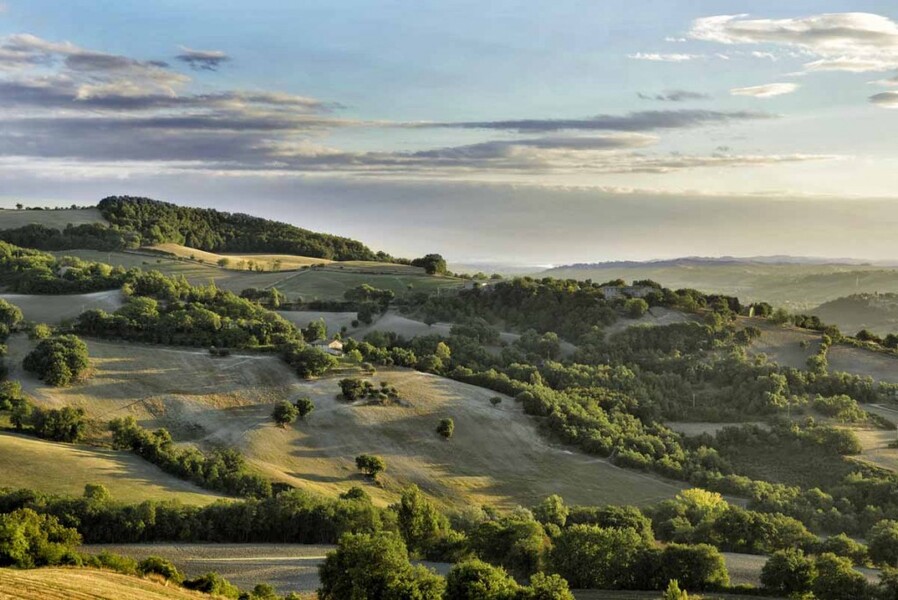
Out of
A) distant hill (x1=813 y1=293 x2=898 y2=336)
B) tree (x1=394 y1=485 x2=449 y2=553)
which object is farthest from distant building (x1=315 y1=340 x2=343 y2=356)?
distant hill (x1=813 y1=293 x2=898 y2=336)

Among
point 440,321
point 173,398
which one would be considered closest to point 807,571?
point 173,398

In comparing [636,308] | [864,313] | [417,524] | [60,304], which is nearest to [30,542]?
[417,524]

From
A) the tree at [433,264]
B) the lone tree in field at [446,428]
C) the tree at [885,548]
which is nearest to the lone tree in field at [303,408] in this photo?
the lone tree in field at [446,428]

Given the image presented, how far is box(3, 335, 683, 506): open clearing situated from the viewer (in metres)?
52.2

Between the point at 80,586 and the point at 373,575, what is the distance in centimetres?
888

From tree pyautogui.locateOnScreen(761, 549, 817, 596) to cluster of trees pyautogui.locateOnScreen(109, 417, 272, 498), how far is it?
25.4 m

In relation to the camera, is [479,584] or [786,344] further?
[786,344]

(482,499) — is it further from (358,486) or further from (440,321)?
(440,321)

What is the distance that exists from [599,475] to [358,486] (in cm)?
1724

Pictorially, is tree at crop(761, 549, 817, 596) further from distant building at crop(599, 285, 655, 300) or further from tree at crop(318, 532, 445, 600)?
distant building at crop(599, 285, 655, 300)

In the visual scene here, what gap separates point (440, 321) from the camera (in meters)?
95.3

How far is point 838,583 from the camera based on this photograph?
32719mm

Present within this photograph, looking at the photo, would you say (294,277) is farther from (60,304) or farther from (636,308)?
(636,308)

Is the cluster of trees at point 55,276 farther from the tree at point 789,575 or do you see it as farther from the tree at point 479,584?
the tree at point 789,575
